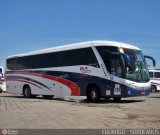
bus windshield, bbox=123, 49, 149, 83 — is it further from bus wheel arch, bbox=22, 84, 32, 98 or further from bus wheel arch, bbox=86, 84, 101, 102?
bus wheel arch, bbox=22, 84, 32, 98

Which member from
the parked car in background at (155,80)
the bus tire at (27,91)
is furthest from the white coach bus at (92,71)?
the parked car in background at (155,80)

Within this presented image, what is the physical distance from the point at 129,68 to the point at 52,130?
1171 cm

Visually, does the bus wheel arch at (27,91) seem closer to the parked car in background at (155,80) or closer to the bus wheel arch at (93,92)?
the bus wheel arch at (93,92)

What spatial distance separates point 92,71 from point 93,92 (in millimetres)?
1251

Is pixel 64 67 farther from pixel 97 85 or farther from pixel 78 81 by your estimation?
pixel 97 85

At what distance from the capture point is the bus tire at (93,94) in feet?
74.5

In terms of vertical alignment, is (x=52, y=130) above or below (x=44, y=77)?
below

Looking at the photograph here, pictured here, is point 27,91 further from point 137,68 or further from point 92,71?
point 137,68

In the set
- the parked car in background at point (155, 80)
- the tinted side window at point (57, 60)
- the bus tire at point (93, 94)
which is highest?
the tinted side window at point (57, 60)

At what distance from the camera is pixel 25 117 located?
13328mm

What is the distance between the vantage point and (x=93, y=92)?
75.3 feet

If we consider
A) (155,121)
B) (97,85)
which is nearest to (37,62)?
(97,85)

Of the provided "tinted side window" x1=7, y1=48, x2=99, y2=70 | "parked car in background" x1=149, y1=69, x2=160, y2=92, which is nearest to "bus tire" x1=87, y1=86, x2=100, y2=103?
"tinted side window" x1=7, y1=48, x2=99, y2=70

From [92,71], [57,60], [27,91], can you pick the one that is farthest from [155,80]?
[92,71]
